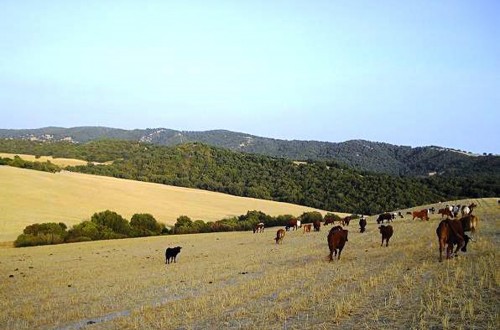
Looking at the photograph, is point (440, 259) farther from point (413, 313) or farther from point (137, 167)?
point (137, 167)

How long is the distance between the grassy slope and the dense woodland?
10.9 m

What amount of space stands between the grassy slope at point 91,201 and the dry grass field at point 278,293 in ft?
114

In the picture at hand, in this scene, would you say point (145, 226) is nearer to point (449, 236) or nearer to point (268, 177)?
point (449, 236)

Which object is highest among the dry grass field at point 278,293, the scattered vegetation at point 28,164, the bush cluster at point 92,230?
the scattered vegetation at point 28,164

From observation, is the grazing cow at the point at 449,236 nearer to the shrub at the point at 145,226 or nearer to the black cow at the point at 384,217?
the black cow at the point at 384,217

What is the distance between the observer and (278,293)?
13945mm

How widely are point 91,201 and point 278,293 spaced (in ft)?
232

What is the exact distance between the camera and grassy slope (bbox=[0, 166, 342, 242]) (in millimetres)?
63375

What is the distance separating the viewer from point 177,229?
61.4 m

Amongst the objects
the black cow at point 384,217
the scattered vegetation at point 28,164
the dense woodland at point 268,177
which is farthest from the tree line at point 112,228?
the scattered vegetation at point 28,164

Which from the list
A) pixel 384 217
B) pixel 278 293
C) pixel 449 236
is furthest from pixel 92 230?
pixel 449 236

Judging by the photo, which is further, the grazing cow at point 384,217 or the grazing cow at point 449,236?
the grazing cow at point 384,217

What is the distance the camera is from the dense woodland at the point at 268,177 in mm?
97438

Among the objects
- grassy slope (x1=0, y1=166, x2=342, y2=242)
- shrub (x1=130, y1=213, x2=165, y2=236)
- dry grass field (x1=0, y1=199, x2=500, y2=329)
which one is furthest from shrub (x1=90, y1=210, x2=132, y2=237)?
dry grass field (x1=0, y1=199, x2=500, y2=329)
